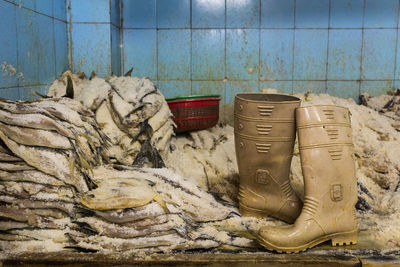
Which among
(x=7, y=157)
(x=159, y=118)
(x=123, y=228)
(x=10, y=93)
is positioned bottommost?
(x=123, y=228)

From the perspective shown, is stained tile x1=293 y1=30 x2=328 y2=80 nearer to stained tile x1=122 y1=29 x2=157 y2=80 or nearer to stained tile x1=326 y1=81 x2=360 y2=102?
stained tile x1=326 y1=81 x2=360 y2=102

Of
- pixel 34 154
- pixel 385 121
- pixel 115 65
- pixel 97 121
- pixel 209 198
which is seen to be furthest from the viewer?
pixel 115 65

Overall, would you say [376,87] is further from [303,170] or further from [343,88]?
[303,170]

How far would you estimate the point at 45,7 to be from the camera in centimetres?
316

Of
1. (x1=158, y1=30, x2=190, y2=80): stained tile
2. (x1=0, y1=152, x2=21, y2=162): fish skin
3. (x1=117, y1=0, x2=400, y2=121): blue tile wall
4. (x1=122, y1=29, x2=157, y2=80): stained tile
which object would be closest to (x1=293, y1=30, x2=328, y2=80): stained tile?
(x1=117, y1=0, x2=400, y2=121): blue tile wall

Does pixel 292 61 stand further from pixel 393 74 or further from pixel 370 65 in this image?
pixel 393 74

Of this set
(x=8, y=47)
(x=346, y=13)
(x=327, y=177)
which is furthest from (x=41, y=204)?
(x=346, y=13)

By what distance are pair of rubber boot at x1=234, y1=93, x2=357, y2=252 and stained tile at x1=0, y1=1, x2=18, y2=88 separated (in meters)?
1.61

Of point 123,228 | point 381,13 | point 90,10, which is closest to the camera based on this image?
point 123,228

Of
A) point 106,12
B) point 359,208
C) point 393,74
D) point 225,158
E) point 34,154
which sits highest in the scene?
point 106,12

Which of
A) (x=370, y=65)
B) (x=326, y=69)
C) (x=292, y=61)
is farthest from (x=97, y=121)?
(x=370, y=65)

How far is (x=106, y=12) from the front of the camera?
378cm

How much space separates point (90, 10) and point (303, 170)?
2890mm

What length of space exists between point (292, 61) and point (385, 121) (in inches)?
50.3
